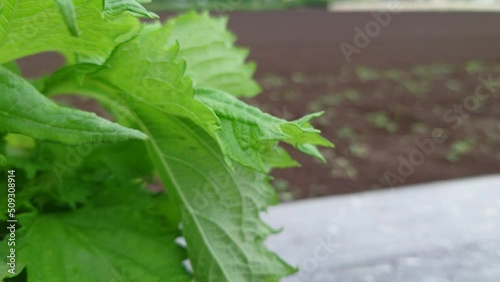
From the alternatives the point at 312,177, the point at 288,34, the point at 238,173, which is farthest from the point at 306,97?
the point at 238,173

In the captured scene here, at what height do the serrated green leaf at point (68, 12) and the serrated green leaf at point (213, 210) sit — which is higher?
the serrated green leaf at point (213, 210)

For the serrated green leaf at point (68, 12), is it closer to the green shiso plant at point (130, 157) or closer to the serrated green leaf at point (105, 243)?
the green shiso plant at point (130, 157)

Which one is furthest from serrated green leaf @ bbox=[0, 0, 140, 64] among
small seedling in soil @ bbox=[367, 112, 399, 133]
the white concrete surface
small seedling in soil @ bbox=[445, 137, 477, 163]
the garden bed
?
small seedling in soil @ bbox=[367, 112, 399, 133]

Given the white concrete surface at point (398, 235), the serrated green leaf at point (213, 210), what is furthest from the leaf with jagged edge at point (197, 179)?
the white concrete surface at point (398, 235)

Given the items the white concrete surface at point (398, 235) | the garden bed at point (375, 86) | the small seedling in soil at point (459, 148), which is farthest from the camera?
the small seedling in soil at point (459, 148)

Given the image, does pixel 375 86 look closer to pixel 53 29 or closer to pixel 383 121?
pixel 383 121

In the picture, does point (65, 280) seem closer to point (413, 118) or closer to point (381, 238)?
point (381, 238)
